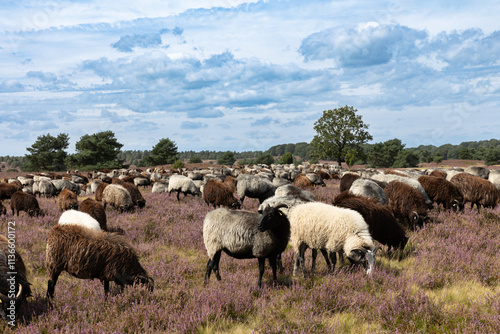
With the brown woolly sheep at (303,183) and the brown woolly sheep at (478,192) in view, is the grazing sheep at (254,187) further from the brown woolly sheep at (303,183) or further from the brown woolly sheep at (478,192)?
the brown woolly sheep at (478,192)

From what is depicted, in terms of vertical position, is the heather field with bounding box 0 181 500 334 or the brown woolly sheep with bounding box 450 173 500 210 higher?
the brown woolly sheep with bounding box 450 173 500 210

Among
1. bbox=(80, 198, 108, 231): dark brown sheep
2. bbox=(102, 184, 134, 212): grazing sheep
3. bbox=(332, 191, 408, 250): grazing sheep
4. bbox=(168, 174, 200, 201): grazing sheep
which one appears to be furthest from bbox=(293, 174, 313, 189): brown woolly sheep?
bbox=(80, 198, 108, 231): dark brown sheep

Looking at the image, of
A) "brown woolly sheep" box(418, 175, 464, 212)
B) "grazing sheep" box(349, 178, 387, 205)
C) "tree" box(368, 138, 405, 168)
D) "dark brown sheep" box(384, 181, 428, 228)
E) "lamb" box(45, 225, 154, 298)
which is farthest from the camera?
"tree" box(368, 138, 405, 168)

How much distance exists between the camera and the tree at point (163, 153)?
254 feet

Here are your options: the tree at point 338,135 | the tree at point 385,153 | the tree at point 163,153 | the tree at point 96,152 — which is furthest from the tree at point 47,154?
the tree at point 385,153

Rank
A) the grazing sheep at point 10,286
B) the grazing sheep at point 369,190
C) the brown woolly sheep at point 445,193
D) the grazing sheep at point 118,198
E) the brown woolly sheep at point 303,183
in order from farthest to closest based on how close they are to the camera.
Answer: the brown woolly sheep at point 303,183 → the grazing sheep at point 118,198 → the brown woolly sheep at point 445,193 → the grazing sheep at point 369,190 → the grazing sheep at point 10,286

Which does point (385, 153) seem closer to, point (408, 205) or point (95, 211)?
point (408, 205)

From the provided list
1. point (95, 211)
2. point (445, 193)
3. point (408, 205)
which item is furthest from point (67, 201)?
point (445, 193)

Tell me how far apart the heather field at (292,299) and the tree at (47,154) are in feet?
258

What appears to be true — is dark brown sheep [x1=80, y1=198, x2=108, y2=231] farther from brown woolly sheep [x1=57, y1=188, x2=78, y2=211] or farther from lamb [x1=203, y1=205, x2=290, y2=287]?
lamb [x1=203, y1=205, x2=290, y2=287]

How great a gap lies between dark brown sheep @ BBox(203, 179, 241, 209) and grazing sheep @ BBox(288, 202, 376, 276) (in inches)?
328

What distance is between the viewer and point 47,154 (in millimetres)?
72062

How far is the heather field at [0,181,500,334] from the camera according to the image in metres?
4.13

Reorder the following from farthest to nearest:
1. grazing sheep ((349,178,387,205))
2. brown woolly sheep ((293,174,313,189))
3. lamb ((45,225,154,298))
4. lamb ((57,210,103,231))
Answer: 1. brown woolly sheep ((293,174,313,189))
2. grazing sheep ((349,178,387,205))
3. lamb ((57,210,103,231))
4. lamb ((45,225,154,298))
